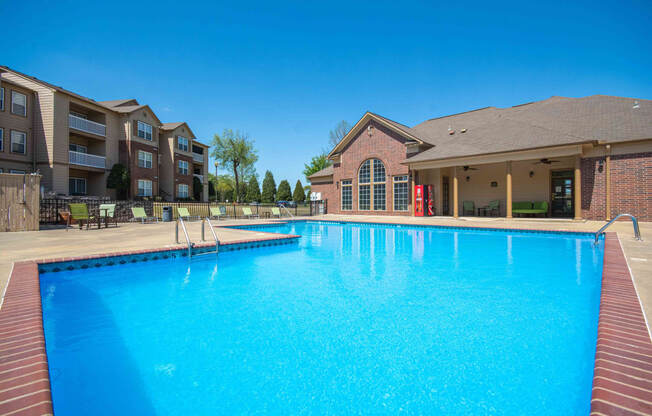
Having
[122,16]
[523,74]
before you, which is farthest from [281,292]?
[523,74]

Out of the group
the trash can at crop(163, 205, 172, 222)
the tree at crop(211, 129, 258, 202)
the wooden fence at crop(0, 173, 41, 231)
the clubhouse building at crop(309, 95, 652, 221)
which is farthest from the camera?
the tree at crop(211, 129, 258, 202)

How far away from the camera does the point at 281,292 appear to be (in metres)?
4.88

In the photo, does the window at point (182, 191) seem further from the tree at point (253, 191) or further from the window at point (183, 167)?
the tree at point (253, 191)

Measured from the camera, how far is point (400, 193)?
19031 millimetres

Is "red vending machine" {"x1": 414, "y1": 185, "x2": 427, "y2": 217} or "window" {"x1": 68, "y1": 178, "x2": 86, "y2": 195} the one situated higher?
"window" {"x1": 68, "y1": 178, "x2": 86, "y2": 195}

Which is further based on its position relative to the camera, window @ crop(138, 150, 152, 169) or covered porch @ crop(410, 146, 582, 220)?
window @ crop(138, 150, 152, 169)

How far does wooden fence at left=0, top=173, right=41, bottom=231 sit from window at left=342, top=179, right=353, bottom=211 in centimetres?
1642

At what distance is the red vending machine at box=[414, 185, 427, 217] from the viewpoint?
17.7 meters

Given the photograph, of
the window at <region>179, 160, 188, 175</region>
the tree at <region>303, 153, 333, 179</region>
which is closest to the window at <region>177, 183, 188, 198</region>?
the window at <region>179, 160, 188, 175</region>

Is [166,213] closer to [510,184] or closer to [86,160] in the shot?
[86,160]

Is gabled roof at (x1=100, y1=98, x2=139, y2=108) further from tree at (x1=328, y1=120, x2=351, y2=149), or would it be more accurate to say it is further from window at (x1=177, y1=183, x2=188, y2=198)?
tree at (x1=328, y1=120, x2=351, y2=149)

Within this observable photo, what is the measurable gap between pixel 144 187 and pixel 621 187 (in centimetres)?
2956

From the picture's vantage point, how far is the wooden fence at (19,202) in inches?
383

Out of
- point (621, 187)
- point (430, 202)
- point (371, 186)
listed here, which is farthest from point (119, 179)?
point (621, 187)
